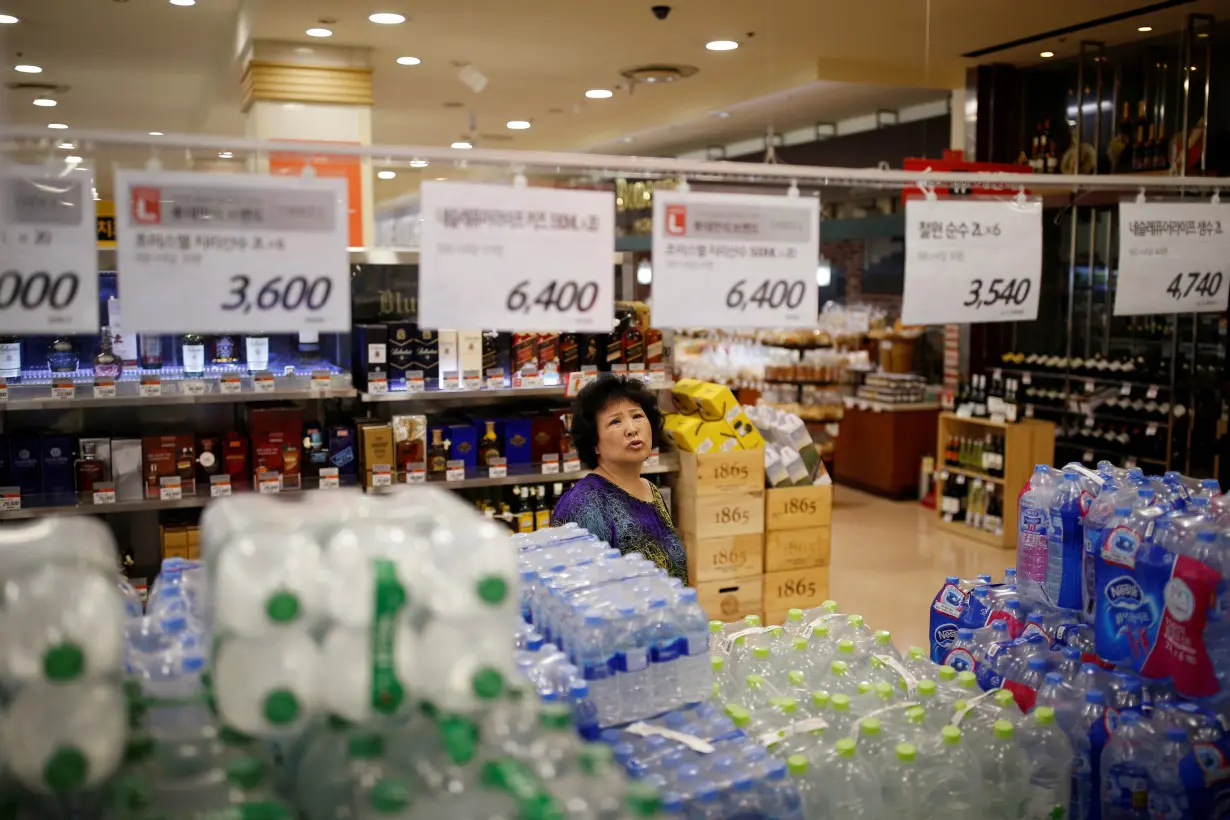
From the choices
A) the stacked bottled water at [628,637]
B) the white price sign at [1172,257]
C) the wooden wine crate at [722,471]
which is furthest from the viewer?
the wooden wine crate at [722,471]

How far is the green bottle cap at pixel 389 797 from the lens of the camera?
1489mm

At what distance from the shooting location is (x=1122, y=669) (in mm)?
2637

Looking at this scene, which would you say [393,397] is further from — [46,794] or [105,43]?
[105,43]

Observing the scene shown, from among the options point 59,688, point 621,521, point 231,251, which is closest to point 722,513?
point 621,521

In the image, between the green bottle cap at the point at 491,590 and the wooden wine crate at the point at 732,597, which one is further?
the wooden wine crate at the point at 732,597

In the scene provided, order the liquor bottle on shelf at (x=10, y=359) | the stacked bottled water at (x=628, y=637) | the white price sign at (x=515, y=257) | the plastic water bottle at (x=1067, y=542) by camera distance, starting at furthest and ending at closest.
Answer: the liquor bottle on shelf at (x=10, y=359)
the plastic water bottle at (x=1067, y=542)
the white price sign at (x=515, y=257)
the stacked bottled water at (x=628, y=637)

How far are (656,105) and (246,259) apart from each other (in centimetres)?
864

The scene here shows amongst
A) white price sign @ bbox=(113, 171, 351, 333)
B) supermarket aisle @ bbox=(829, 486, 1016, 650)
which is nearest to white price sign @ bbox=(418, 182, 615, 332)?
white price sign @ bbox=(113, 171, 351, 333)

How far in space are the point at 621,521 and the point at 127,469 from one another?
240cm

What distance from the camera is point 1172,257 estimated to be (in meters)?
3.80

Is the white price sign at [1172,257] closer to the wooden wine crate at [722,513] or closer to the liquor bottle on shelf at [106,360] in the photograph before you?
the wooden wine crate at [722,513]

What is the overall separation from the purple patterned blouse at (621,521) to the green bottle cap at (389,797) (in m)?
2.04

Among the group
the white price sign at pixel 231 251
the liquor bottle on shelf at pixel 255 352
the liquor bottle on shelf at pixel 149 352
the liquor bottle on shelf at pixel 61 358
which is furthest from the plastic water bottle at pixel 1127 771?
the liquor bottle on shelf at pixel 61 358

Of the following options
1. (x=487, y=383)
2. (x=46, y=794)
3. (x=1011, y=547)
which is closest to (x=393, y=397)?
(x=487, y=383)
